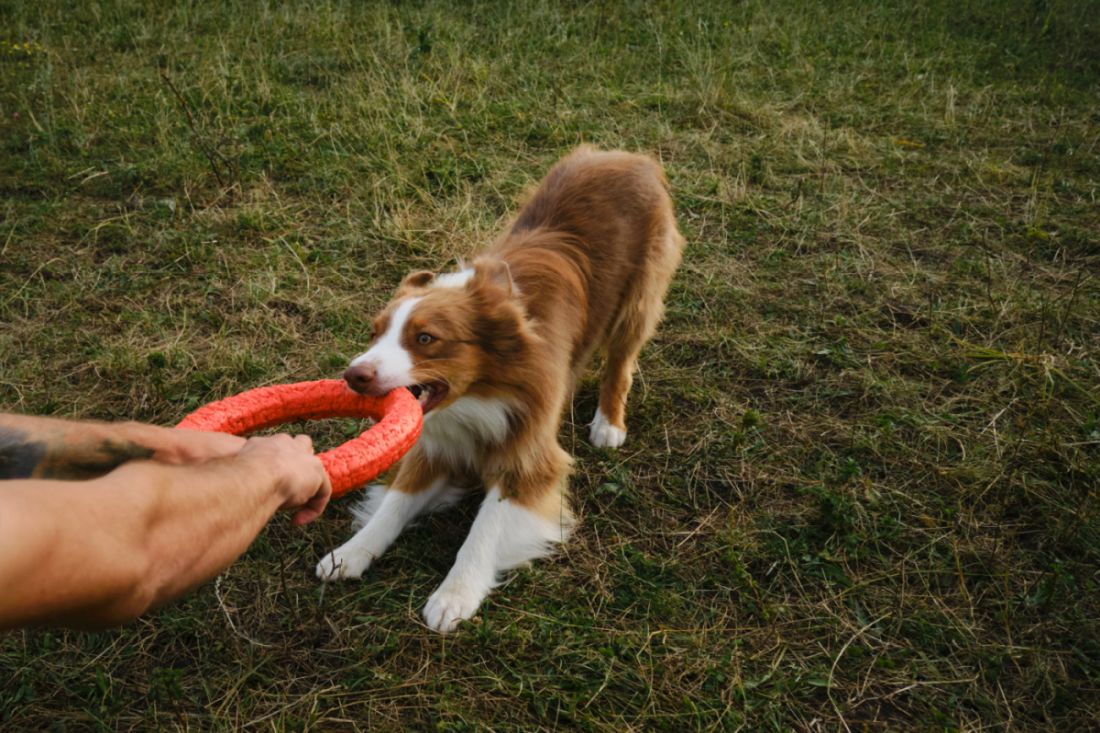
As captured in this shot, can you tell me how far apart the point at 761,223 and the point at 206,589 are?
13.9 ft

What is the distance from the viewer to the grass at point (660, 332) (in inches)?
113

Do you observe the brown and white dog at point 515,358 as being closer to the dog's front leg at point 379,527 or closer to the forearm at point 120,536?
the dog's front leg at point 379,527

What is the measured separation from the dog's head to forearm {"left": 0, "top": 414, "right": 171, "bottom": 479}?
1.08m

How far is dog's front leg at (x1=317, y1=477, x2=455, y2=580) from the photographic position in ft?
10.7

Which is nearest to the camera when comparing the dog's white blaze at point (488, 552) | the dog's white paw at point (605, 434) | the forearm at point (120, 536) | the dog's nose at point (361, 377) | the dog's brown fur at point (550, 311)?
the forearm at point (120, 536)

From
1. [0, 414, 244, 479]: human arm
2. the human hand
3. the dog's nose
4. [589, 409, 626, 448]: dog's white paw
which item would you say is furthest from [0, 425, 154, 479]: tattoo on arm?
[589, 409, 626, 448]: dog's white paw

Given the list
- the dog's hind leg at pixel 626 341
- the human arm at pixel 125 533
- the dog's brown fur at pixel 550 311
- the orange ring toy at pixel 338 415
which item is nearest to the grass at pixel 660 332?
the dog's hind leg at pixel 626 341

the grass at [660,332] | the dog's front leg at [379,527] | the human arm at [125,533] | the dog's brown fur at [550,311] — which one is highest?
the human arm at [125,533]

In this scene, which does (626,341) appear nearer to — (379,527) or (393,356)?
(393,356)

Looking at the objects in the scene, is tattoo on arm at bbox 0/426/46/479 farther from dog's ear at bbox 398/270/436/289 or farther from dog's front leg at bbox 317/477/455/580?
dog's ear at bbox 398/270/436/289

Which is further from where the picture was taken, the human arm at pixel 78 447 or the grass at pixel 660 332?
the grass at pixel 660 332

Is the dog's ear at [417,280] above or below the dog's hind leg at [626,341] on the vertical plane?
above

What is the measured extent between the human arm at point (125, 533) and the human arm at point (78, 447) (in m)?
0.27

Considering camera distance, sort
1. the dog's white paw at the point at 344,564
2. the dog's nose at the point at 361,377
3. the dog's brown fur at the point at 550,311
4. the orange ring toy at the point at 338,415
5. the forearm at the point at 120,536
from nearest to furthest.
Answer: the forearm at the point at 120,536 < the orange ring toy at the point at 338,415 < the dog's nose at the point at 361,377 < the dog's white paw at the point at 344,564 < the dog's brown fur at the point at 550,311
